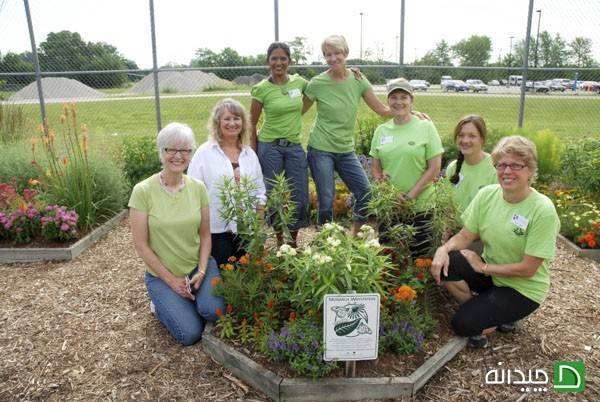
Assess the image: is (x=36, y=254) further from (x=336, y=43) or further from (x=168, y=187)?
(x=336, y=43)

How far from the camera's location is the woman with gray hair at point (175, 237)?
3254 mm

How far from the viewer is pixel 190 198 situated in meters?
3.40

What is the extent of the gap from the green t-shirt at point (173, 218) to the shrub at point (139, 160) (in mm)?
3463

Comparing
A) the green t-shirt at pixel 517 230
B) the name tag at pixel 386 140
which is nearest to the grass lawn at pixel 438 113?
the name tag at pixel 386 140

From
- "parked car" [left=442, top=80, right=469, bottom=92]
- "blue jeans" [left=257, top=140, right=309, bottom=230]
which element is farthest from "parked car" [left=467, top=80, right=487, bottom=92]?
"blue jeans" [left=257, top=140, right=309, bottom=230]

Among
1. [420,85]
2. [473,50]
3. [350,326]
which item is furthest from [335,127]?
[473,50]

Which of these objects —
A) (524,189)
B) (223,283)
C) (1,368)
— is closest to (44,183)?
(1,368)

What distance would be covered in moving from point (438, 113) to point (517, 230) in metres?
12.4

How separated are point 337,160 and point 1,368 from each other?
3023 millimetres

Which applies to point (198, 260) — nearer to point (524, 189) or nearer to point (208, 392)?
point (208, 392)

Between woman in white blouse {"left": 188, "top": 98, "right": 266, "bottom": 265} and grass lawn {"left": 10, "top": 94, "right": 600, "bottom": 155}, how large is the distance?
4599 mm

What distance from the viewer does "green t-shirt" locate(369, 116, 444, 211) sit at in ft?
12.8

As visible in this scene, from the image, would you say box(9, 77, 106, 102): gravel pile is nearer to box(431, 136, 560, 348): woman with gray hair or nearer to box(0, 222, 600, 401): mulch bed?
box(0, 222, 600, 401): mulch bed

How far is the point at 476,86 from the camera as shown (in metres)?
9.43
